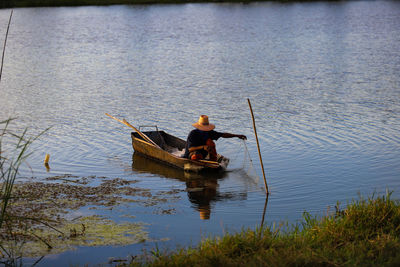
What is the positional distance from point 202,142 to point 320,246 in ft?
17.1

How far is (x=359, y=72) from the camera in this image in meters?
22.6

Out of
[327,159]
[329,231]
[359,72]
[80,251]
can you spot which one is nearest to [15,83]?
[359,72]

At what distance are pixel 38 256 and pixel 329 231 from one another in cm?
352

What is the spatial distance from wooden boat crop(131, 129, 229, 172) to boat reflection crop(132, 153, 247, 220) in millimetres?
118

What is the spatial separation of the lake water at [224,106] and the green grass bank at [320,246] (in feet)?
4.66

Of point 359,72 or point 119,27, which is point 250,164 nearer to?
point 359,72

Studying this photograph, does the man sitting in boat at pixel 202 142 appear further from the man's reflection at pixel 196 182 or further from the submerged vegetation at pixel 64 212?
the submerged vegetation at pixel 64 212

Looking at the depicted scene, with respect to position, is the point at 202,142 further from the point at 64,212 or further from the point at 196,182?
the point at 64,212

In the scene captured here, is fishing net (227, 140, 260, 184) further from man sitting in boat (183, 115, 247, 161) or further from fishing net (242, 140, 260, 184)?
man sitting in boat (183, 115, 247, 161)

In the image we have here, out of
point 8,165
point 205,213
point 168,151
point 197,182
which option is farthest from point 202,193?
point 8,165

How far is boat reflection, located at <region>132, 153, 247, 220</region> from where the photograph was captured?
31.8 feet

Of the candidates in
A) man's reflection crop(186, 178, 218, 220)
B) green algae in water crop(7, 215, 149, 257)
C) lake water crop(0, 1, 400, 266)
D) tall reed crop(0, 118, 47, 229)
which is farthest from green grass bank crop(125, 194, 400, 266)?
man's reflection crop(186, 178, 218, 220)

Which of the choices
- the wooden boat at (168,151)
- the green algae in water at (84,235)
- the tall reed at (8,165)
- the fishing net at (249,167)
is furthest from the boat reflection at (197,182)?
the tall reed at (8,165)

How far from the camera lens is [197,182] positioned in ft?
35.8
